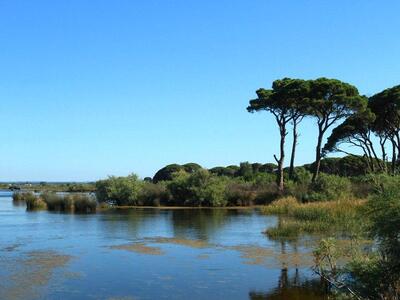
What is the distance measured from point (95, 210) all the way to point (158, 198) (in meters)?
7.47

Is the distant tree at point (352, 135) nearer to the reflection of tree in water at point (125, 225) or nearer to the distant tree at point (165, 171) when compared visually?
the reflection of tree in water at point (125, 225)

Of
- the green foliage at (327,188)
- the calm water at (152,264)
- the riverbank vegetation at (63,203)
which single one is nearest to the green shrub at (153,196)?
the riverbank vegetation at (63,203)

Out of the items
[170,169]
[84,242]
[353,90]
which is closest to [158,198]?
[353,90]

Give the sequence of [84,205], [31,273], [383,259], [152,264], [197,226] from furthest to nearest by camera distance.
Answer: [84,205]
[197,226]
[152,264]
[31,273]
[383,259]

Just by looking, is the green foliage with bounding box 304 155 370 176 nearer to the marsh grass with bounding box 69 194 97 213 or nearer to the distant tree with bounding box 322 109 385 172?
the distant tree with bounding box 322 109 385 172

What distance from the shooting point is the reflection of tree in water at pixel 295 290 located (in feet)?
34.3

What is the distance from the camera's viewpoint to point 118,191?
138ft

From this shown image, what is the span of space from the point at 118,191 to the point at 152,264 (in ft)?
92.4

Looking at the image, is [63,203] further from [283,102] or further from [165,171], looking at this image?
[165,171]

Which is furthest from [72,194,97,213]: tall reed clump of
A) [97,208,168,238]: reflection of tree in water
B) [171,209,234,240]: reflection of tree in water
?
[171,209,234,240]: reflection of tree in water

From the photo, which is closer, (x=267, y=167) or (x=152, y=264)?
(x=152, y=264)

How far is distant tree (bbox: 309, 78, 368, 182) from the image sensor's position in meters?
37.8

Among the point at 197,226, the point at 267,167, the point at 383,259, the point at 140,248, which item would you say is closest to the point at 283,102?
the point at 197,226

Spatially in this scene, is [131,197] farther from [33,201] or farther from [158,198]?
[33,201]
